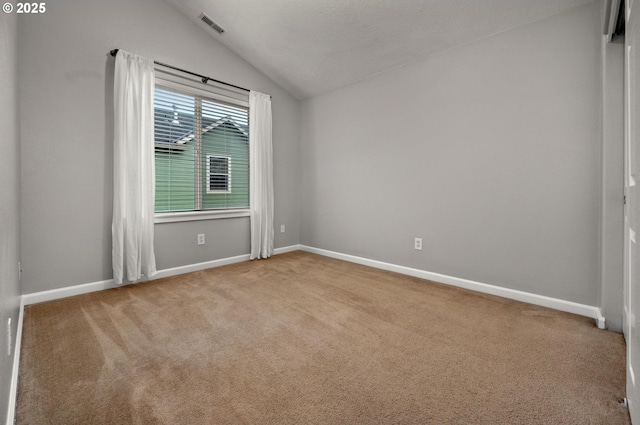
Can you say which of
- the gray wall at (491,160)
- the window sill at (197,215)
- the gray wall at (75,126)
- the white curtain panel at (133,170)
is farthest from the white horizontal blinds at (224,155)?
the gray wall at (491,160)

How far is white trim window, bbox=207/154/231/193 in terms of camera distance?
3.48m

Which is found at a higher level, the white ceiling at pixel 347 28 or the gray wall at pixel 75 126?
the white ceiling at pixel 347 28

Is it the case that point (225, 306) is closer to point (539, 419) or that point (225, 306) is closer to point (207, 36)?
point (539, 419)

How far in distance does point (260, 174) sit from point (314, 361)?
2.74 meters

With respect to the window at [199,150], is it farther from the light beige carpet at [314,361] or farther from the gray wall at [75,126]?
the light beige carpet at [314,361]

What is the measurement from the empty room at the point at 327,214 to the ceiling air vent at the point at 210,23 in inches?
4.3

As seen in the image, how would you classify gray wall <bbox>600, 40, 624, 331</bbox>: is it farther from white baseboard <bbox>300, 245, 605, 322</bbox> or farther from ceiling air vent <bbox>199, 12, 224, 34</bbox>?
ceiling air vent <bbox>199, 12, 224, 34</bbox>

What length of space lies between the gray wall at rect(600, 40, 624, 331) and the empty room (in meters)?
0.01

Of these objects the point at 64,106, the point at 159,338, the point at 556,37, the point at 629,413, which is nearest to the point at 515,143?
the point at 556,37

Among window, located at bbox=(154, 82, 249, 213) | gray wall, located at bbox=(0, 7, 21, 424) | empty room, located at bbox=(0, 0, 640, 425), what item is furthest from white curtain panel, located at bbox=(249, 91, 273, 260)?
gray wall, located at bbox=(0, 7, 21, 424)

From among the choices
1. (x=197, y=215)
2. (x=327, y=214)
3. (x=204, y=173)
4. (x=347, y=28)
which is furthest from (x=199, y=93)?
(x=327, y=214)

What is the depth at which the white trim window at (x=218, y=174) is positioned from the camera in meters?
3.48

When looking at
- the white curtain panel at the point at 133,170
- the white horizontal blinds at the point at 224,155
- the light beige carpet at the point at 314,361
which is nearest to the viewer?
the light beige carpet at the point at 314,361

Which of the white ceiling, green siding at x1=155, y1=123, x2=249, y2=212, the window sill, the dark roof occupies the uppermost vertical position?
the white ceiling
